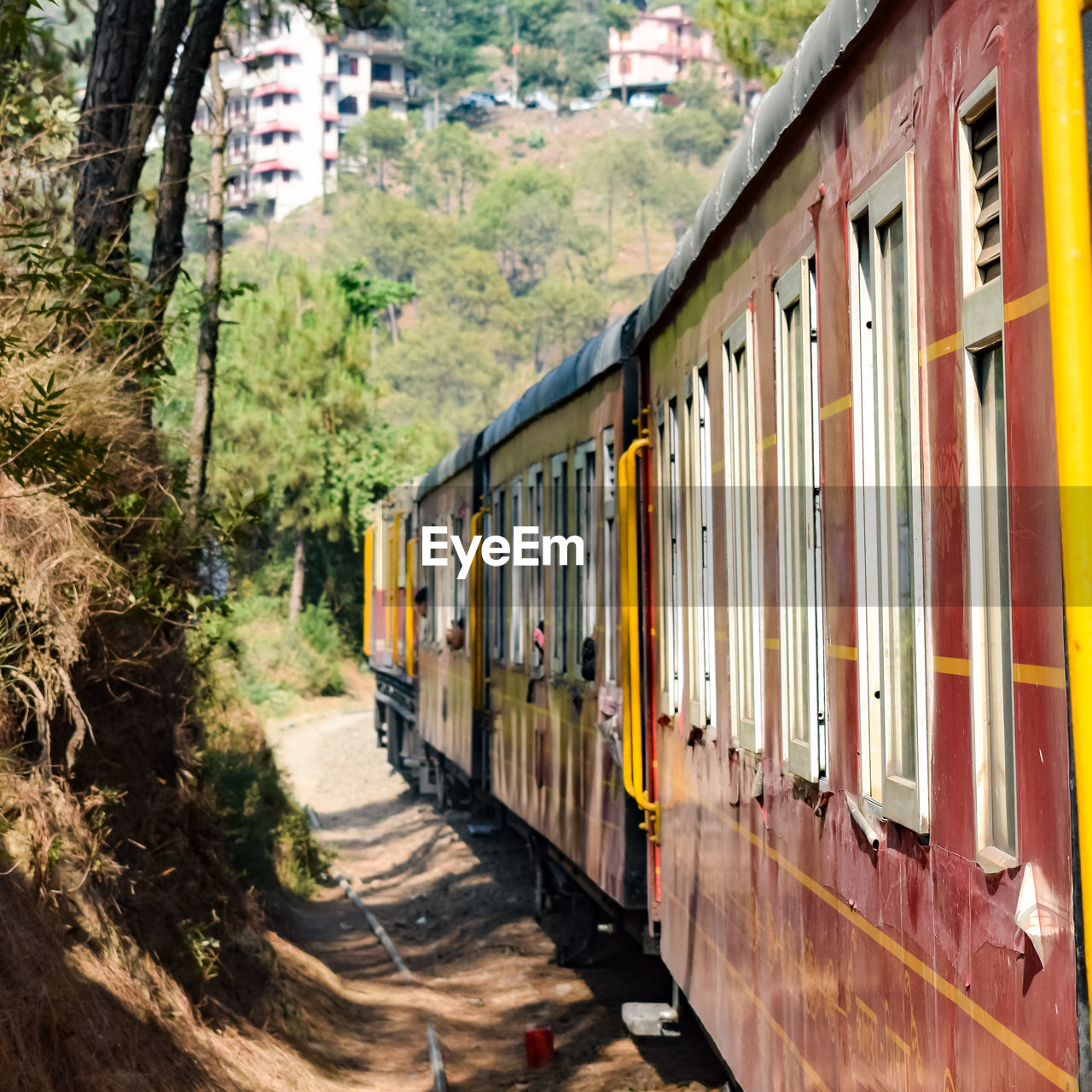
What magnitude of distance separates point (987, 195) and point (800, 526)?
158 centimetres

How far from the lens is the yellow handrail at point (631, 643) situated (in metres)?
7.00

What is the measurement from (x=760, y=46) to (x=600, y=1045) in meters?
9.33

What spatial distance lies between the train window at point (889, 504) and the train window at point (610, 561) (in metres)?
4.33

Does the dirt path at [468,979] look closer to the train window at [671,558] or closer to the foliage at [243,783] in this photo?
the foliage at [243,783]

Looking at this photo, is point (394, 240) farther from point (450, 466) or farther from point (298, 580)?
point (450, 466)

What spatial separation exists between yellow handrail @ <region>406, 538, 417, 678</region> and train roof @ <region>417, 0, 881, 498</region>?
876 cm

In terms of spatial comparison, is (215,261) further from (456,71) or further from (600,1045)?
(456,71)

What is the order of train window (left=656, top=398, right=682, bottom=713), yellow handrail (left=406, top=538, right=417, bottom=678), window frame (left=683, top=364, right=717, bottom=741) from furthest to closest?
yellow handrail (left=406, top=538, right=417, bottom=678) → train window (left=656, top=398, right=682, bottom=713) → window frame (left=683, top=364, right=717, bottom=741)

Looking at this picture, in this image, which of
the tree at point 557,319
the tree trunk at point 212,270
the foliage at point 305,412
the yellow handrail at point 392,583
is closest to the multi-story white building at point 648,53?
the tree at point 557,319

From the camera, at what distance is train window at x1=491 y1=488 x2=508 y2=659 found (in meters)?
12.3

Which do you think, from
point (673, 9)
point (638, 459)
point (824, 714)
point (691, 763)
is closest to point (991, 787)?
point (824, 714)

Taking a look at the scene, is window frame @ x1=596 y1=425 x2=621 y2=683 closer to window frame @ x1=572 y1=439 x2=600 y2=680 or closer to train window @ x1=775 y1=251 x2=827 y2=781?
window frame @ x1=572 y1=439 x2=600 y2=680

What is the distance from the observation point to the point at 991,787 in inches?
102

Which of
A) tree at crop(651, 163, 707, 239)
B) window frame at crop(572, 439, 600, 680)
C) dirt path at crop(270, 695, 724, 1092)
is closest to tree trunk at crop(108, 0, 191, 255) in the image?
window frame at crop(572, 439, 600, 680)
